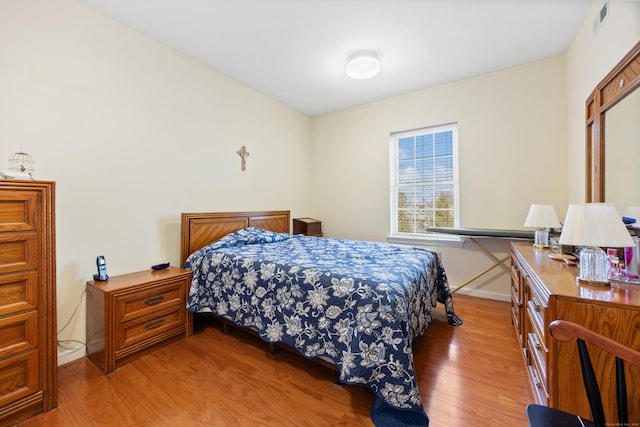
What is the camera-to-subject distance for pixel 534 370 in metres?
1.47

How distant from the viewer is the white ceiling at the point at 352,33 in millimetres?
2119

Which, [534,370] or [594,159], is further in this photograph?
[594,159]

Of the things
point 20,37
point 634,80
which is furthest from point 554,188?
point 20,37

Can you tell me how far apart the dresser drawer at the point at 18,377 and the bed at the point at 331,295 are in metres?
0.96

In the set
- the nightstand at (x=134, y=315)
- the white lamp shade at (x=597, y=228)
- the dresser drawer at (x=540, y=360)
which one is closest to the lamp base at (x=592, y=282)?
the white lamp shade at (x=597, y=228)

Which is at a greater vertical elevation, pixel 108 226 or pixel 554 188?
pixel 554 188

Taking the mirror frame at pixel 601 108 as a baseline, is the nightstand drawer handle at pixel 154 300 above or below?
below

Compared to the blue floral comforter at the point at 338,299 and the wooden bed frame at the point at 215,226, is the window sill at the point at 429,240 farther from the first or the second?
the wooden bed frame at the point at 215,226

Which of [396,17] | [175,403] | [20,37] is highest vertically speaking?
[396,17]

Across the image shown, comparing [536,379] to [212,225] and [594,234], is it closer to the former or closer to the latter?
[594,234]

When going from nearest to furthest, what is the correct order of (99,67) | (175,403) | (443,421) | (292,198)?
1. (443,421)
2. (175,403)
3. (99,67)
4. (292,198)

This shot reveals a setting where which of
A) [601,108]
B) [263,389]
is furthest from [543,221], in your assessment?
[263,389]

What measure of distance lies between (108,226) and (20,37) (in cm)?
145

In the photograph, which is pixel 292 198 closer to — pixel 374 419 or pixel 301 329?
pixel 301 329
